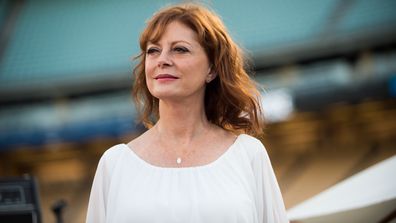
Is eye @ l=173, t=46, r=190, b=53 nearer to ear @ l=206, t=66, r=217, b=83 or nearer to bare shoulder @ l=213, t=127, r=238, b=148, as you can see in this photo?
ear @ l=206, t=66, r=217, b=83

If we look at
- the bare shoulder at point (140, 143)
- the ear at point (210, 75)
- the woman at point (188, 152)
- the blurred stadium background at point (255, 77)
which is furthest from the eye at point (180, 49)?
the blurred stadium background at point (255, 77)

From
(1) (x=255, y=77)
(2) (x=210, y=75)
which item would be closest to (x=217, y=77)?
(2) (x=210, y=75)

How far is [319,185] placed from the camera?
11.5 meters

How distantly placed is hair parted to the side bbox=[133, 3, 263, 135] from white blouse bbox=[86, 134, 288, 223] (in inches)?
4.7

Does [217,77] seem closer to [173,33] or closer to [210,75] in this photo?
[210,75]

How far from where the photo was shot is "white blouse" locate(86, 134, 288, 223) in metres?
2.04

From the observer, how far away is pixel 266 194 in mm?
2152

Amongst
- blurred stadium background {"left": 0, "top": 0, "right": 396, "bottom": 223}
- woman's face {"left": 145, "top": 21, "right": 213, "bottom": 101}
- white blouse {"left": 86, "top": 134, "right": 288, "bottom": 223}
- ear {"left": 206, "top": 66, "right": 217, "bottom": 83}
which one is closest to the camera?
white blouse {"left": 86, "top": 134, "right": 288, "bottom": 223}

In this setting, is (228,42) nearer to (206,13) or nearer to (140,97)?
(206,13)

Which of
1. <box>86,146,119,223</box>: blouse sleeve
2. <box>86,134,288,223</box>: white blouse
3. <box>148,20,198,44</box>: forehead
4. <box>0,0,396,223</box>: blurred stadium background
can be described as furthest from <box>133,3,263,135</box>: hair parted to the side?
<box>0,0,396,223</box>: blurred stadium background

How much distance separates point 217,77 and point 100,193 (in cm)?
51

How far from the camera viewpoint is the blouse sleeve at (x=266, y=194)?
2.15 metres

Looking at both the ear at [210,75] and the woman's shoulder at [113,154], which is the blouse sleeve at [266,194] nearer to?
the ear at [210,75]

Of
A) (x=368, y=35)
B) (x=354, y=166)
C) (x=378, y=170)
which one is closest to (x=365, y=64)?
(x=368, y=35)
